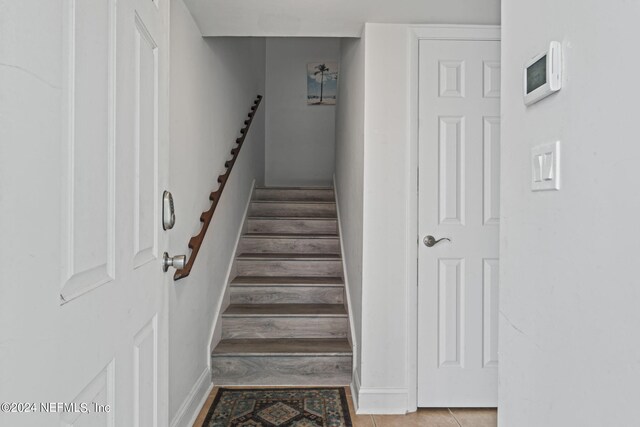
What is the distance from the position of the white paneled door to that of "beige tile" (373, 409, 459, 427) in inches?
54.1

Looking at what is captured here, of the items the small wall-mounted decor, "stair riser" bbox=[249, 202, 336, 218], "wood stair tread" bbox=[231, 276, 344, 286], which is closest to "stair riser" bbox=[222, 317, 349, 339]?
"wood stair tread" bbox=[231, 276, 344, 286]

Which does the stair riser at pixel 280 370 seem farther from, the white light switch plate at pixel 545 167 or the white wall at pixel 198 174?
the white light switch plate at pixel 545 167

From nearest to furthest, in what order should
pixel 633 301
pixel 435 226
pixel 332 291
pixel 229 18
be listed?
1. pixel 633 301
2. pixel 229 18
3. pixel 435 226
4. pixel 332 291

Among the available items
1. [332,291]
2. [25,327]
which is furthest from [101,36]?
[332,291]

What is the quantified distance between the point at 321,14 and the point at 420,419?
2.20 m

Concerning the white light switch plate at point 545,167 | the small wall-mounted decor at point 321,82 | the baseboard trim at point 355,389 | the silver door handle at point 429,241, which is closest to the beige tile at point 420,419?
the baseboard trim at point 355,389

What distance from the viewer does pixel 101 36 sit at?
841 mm

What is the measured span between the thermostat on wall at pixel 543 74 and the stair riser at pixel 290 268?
262 centimetres

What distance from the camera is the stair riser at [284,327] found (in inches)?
Result: 116

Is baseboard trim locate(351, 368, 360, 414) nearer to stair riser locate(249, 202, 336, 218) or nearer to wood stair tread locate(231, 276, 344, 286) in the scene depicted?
wood stair tread locate(231, 276, 344, 286)

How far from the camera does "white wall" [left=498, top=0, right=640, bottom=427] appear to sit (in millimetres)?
674

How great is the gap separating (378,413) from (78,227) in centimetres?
208

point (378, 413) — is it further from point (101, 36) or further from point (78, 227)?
point (101, 36)

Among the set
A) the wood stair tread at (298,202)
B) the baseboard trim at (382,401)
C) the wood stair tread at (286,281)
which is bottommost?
the baseboard trim at (382,401)
